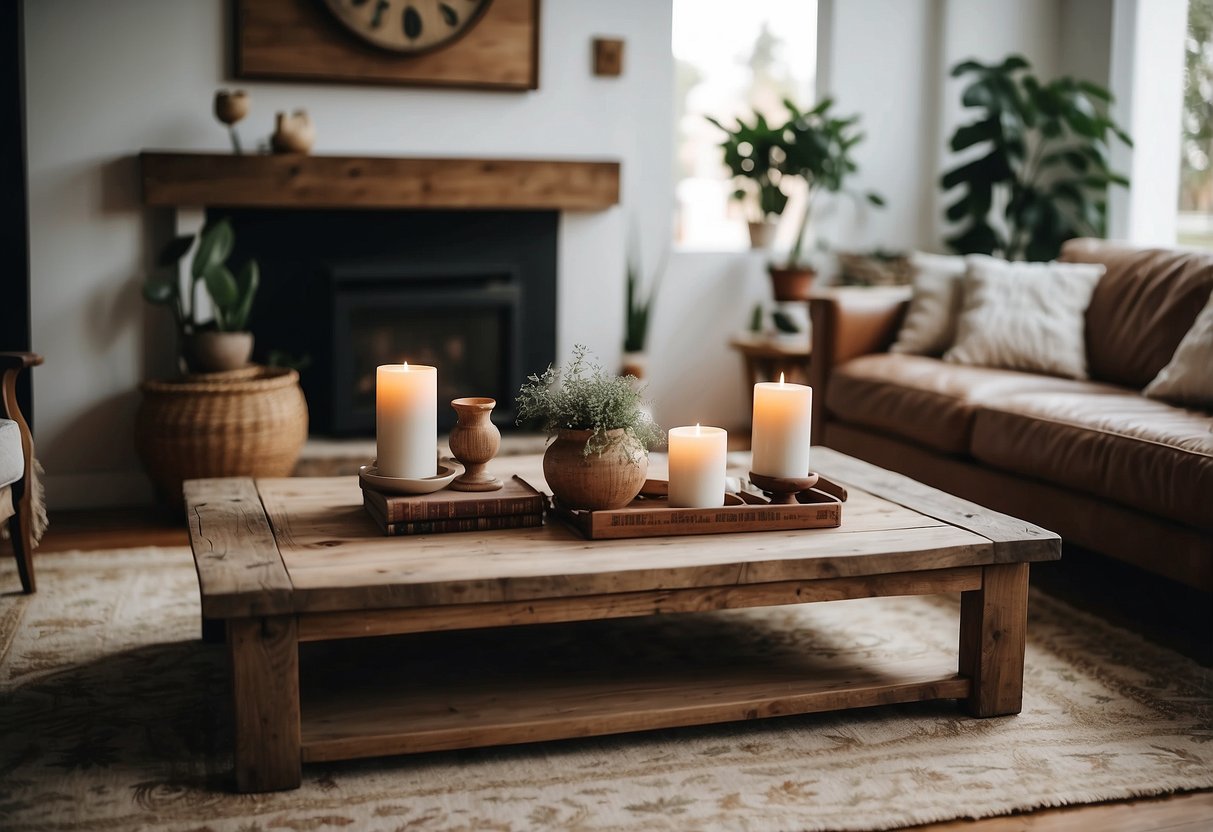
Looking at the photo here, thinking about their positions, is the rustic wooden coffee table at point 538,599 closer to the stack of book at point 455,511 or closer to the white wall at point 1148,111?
the stack of book at point 455,511

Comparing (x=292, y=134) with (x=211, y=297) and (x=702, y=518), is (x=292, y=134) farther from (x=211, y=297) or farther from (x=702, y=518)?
(x=702, y=518)

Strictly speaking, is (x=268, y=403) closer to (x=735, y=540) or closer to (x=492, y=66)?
(x=492, y=66)

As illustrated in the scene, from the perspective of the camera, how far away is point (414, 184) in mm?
3889

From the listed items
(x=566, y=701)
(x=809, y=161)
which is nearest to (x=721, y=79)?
(x=809, y=161)

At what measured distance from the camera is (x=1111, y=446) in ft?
8.73

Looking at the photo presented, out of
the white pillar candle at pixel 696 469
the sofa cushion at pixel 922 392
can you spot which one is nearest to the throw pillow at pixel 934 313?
the sofa cushion at pixel 922 392

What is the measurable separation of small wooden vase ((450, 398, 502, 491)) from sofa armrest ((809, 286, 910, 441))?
1869 mm

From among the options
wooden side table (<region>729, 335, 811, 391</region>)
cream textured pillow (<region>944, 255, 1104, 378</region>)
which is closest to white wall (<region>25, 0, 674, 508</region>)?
wooden side table (<region>729, 335, 811, 391</region>)

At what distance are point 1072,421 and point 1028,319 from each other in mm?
823

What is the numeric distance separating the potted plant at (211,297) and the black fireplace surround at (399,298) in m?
0.30

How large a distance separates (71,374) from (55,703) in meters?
1.82

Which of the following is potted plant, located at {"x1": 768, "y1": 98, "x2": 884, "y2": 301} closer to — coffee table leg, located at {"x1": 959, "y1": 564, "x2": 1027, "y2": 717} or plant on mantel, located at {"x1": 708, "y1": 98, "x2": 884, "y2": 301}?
plant on mantel, located at {"x1": 708, "y1": 98, "x2": 884, "y2": 301}

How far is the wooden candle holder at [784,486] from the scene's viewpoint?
220 centimetres

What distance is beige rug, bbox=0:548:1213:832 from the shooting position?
1.79m
